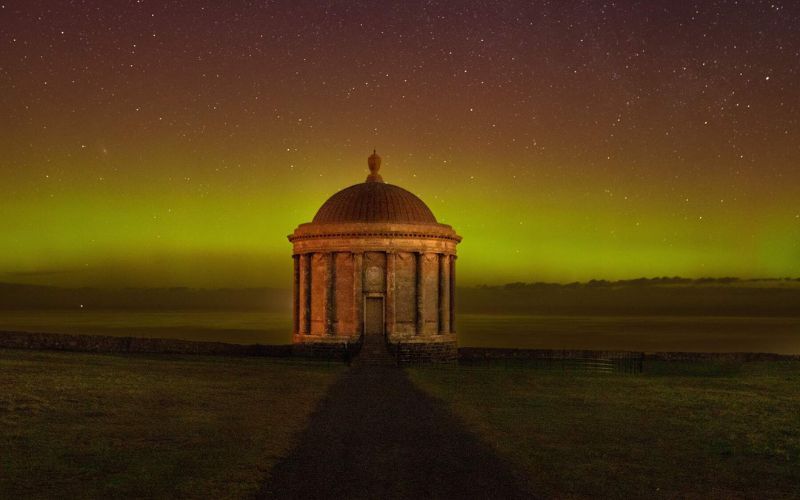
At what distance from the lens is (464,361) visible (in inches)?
1694

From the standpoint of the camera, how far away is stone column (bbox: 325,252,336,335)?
146ft

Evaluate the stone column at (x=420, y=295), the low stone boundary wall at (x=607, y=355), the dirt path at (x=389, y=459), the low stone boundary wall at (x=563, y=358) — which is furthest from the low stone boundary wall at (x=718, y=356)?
the dirt path at (x=389, y=459)

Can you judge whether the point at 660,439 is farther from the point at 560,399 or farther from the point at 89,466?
the point at 89,466

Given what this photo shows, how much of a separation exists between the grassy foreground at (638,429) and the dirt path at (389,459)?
71cm

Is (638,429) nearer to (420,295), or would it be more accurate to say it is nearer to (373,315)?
(420,295)

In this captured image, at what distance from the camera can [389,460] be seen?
14.4 m

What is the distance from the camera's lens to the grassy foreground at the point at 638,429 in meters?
13.1

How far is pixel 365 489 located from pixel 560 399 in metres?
13.7

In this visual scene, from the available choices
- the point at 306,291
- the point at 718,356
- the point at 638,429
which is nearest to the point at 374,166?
the point at 306,291

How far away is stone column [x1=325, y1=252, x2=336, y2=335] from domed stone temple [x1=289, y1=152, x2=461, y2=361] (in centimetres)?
6

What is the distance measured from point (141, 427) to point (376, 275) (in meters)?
27.4

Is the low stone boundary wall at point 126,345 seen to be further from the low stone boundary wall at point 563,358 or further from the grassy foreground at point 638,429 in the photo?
the grassy foreground at point 638,429

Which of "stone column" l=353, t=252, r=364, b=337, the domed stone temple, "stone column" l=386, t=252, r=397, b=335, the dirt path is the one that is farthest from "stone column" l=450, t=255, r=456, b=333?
the dirt path

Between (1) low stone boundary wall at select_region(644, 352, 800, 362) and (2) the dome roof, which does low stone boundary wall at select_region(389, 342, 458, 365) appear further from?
(1) low stone boundary wall at select_region(644, 352, 800, 362)
